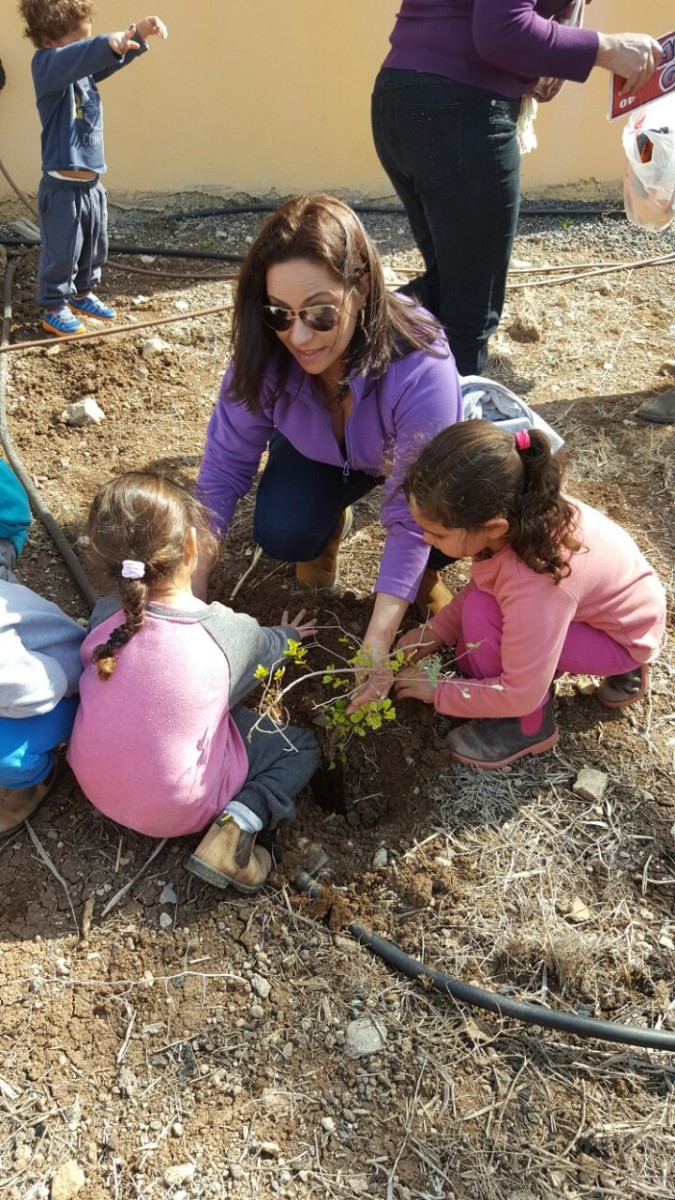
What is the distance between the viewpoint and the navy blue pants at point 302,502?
2.63 meters

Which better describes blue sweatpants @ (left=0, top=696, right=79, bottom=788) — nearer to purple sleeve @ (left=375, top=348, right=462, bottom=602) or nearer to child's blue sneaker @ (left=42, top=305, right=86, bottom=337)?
purple sleeve @ (left=375, top=348, right=462, bottom=602)

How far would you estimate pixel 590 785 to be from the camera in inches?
90.9

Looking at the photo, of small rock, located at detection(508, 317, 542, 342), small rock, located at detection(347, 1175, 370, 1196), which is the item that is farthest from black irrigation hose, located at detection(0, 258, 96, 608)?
small rock, located at detection(508, 317, 542, 342)

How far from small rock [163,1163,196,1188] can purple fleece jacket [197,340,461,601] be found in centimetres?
135

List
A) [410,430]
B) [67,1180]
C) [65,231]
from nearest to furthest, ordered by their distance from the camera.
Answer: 1. [67,1180]
2. [410,430]
3. [65,231]

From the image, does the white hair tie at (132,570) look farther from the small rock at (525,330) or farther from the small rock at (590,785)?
the small rock at (525,330)

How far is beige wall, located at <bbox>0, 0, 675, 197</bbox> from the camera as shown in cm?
445

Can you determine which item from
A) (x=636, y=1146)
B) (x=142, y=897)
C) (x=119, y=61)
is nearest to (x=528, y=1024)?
(x=636, y=1146)

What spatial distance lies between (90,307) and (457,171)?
84.3 inches

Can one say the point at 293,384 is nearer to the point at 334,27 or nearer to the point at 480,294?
the point at 480,294

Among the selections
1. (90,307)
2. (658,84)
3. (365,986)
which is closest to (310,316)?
(365,986)

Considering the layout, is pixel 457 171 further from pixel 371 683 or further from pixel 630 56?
pixel 371 683

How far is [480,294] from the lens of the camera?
2.93 meters

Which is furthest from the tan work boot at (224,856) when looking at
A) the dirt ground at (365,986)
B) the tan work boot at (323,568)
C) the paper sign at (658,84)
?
the paper sign at (658,84)
